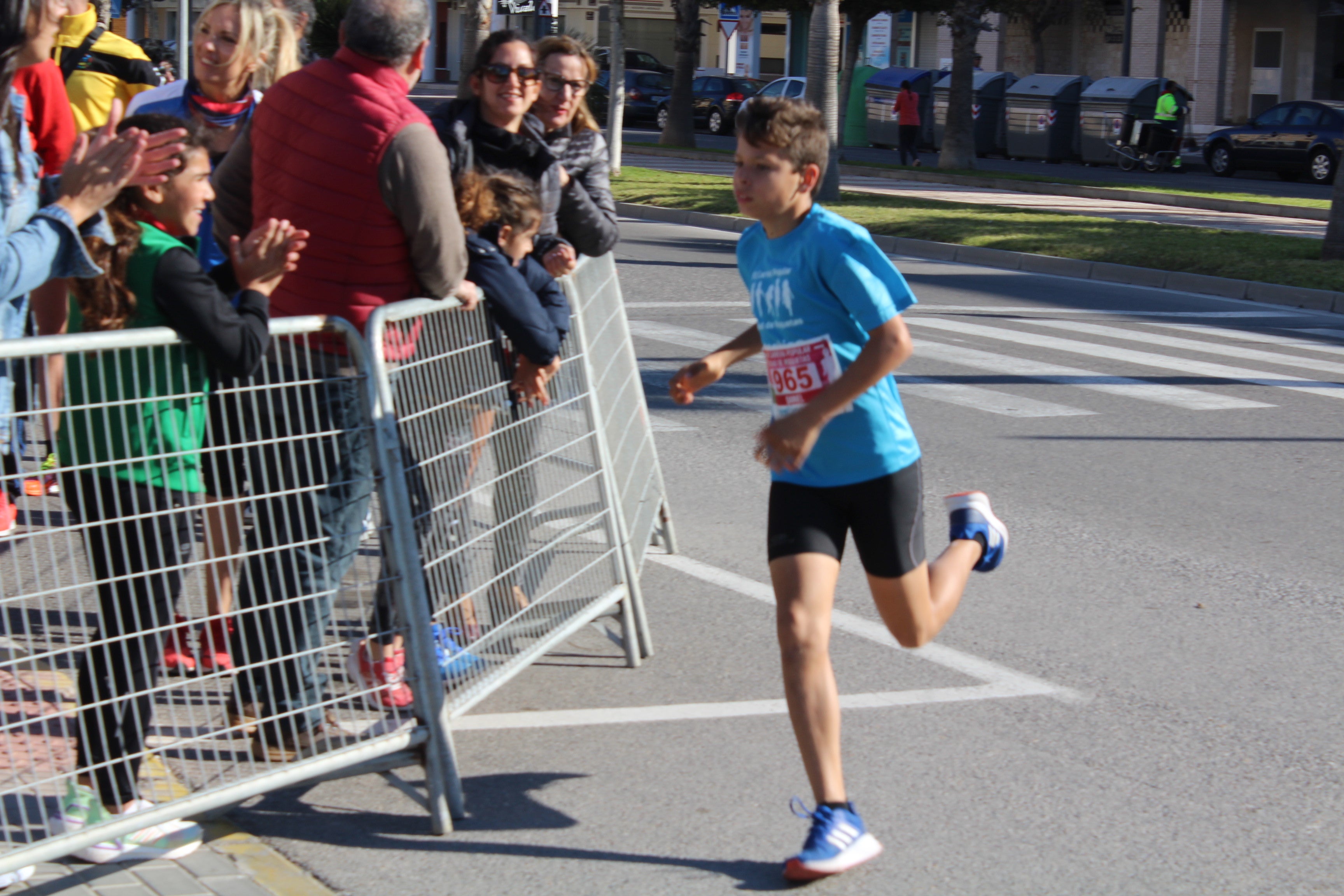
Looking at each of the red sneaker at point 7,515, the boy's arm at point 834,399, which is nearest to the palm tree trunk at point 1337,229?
the boy's arm at point 834,399

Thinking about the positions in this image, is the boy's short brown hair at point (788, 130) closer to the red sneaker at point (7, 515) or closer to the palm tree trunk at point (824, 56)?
the red sneaker at point (7, 515)

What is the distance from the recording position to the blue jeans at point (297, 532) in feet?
11.1

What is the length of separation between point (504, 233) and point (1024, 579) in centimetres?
249

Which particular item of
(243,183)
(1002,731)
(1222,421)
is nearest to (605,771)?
(1002,731)

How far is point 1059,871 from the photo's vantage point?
3.43 m

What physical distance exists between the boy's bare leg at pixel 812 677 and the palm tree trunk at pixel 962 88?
26153 millimetres

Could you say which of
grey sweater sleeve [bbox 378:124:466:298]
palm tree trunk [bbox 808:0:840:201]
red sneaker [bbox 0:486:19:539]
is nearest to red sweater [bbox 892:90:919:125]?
palm tree trunk [bbox 808:0:840:201]

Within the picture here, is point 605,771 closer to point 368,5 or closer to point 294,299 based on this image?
point 294,299

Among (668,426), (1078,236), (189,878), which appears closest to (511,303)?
(189,878)

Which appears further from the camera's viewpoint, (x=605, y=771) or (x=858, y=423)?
(x=605, y=771)

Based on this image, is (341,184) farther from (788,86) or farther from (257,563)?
(788,86)

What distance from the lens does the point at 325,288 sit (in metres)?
3.81

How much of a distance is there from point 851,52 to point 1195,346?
26595 millimetres

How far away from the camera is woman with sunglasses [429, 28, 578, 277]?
4.63 m
